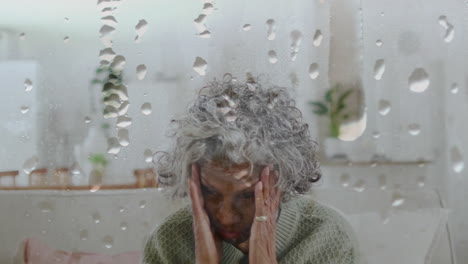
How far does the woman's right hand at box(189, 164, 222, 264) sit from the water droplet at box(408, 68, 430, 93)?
272mm

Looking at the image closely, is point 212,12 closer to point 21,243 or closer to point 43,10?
point 43,10

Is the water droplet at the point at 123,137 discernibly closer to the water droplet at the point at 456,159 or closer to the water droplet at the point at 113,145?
the water droplet at the point at 113,145

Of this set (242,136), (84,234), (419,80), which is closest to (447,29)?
(419,80)

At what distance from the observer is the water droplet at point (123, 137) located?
0.59 metres

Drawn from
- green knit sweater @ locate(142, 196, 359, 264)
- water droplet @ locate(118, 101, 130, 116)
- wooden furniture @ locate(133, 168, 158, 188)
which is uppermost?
water droplet @ locate(118, 101, 130, 116)

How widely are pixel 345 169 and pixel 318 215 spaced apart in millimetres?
63

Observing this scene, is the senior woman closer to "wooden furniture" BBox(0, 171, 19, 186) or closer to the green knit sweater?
the green knit sweater

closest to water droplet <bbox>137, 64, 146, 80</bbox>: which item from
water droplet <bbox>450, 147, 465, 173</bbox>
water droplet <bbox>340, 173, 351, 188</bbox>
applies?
water droplet <bbox>340, 173, 351, 188</bbox>

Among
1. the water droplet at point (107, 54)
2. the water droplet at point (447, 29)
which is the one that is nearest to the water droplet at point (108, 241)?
the water droplet at point (107, 54)

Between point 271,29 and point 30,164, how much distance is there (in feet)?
1.13

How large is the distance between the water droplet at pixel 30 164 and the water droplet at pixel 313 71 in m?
0.36

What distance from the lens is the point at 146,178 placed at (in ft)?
1.91

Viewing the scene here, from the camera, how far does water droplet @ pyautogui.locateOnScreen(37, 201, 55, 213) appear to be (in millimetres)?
605

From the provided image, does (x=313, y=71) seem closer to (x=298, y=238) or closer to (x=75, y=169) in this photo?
(x=298, y=238)
